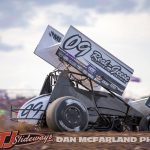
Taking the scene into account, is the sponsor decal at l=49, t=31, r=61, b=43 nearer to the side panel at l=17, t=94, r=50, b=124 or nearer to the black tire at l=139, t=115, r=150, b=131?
the side panel at l=17, t=94, r=50, b=124

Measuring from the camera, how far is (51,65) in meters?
13.0

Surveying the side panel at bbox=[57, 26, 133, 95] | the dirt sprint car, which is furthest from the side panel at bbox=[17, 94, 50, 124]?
the side panel at bbox=[57, 26, 133, 95]

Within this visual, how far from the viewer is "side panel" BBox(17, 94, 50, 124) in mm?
12156

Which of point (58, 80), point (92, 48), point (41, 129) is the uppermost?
point (92, 48)

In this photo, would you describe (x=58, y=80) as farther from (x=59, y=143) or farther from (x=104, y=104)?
(x=59, y=143)

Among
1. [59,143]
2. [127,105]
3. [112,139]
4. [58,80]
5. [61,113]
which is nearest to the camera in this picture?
[59,143]

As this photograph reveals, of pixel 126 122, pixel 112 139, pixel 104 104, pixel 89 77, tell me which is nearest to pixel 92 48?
pixel 89 77

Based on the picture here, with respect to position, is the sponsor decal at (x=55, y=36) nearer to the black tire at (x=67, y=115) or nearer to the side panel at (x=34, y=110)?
the side panel at (x=34, y=110)

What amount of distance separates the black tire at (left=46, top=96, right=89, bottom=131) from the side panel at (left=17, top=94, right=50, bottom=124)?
0.56m

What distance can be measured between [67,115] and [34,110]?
1.30 m

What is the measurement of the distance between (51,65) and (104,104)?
178 centimetres

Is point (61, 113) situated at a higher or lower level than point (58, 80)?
lower

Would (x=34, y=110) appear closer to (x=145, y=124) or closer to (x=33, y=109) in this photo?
(x=33, y=109)

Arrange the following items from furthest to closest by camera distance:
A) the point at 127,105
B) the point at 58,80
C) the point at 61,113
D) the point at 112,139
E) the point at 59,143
→ the point at 127,105
the point at 58,80
the point at 61,113
the point at 112,139
the point at 59,143
